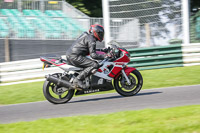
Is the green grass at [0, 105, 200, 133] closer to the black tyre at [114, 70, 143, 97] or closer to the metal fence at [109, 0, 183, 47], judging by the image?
the black tyre at [114, 70, 143, 97]

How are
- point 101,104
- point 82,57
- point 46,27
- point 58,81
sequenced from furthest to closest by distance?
point 46,27 → point 82,57 → point 58,81 → point 101,104

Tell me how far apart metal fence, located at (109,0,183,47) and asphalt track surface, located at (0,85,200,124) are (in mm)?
3633

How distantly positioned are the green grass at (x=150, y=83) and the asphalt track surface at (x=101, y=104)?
0.83 metres

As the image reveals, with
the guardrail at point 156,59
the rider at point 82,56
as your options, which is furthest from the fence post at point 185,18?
the rider at point 82,56

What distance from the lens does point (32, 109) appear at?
7266 mm

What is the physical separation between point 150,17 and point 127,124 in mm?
7208

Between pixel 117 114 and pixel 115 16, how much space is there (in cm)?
659

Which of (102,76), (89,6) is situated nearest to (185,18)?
(102,76)

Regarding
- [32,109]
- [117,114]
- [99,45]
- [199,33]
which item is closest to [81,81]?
[32,109]

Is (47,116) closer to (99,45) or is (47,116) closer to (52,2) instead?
(99,45)

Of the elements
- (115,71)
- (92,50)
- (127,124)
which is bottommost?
(127,124)

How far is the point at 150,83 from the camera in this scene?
31.4 ft

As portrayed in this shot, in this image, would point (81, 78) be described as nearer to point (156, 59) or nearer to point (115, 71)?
point (115, 71)

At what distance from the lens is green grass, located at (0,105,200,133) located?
4660 mm
